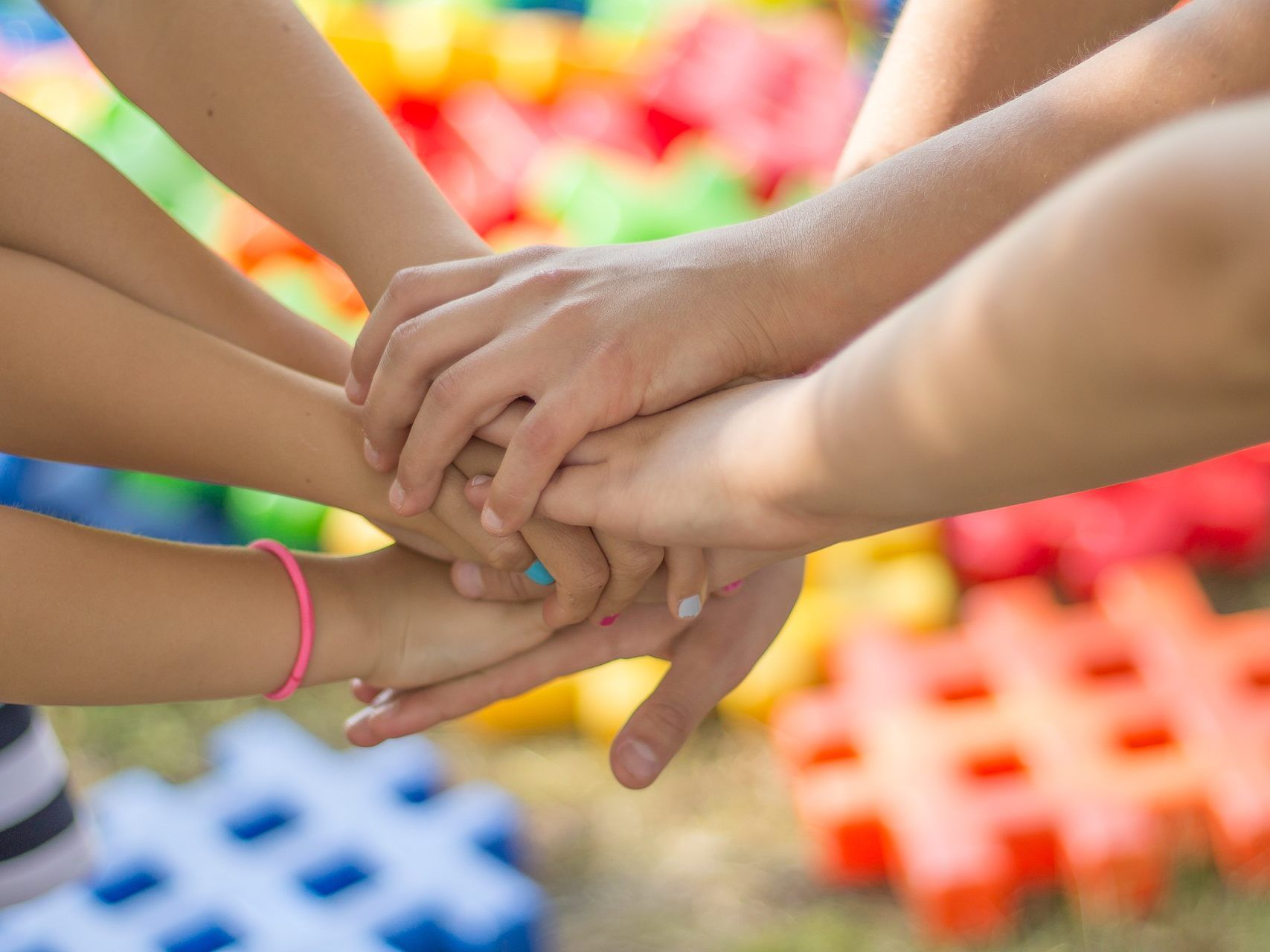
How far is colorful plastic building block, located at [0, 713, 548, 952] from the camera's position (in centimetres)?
125

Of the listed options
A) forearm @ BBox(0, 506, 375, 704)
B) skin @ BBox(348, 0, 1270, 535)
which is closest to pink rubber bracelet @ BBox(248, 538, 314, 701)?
forearm @ BBox(0, 506, 375, 704)

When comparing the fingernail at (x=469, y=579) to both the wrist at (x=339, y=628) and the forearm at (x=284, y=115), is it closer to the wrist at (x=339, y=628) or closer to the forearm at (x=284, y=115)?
the wrist at (x=339, y=628)

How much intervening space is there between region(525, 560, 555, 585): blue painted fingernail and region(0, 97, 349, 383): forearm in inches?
11.8

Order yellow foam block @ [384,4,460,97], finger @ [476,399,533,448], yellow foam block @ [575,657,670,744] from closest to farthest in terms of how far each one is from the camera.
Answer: finger @ [476,399,533,448] < yellow foam block @ [575,657,670,744] < yellow foam block @ [384,4,460,97]

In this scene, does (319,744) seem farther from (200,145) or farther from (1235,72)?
(1235,72)

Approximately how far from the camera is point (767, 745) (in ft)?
5.40

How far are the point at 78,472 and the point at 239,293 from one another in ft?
3.20

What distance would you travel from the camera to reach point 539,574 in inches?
39.1

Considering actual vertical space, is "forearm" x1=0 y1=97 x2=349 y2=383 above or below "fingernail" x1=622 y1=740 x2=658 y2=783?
above

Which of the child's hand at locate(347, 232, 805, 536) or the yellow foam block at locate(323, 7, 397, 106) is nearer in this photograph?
the child's hand at locate(347, 232, 805, 536)

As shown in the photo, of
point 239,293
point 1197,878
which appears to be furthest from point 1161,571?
point 239,293

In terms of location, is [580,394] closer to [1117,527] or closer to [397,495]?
[397,495]

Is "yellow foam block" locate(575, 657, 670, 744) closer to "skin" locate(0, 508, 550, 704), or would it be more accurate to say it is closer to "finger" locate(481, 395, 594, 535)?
"skin" locate(0, 508, 550, 704)

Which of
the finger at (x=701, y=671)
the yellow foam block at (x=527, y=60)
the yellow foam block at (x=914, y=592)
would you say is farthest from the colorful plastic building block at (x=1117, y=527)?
the yellow foam block at (x=527, y=60)
